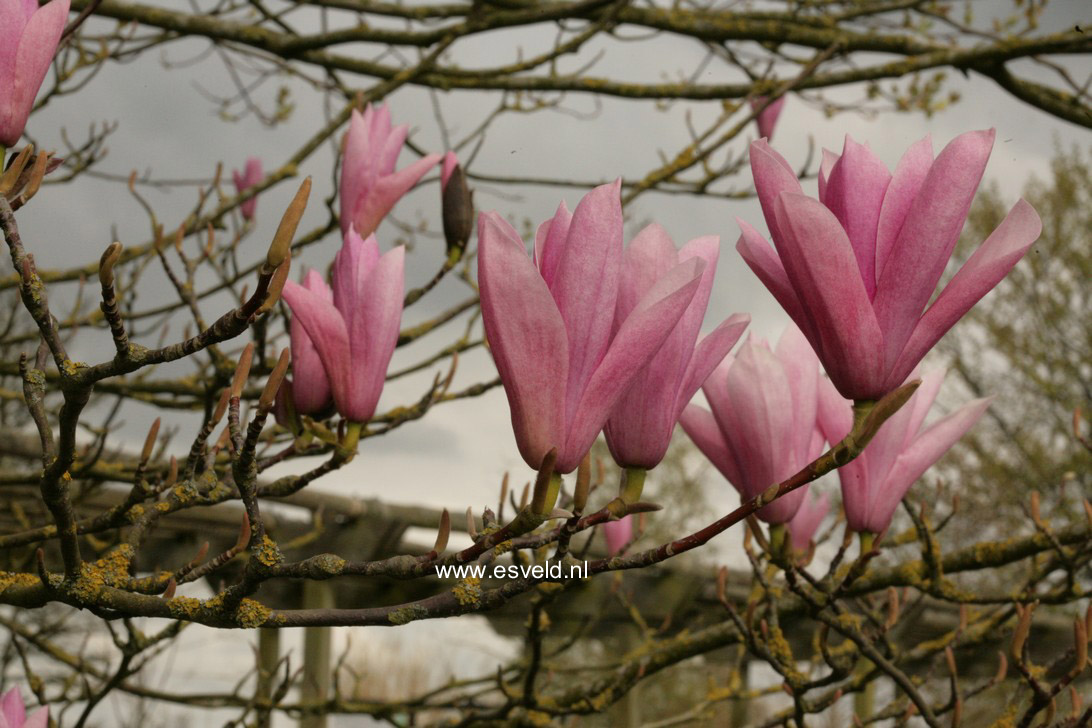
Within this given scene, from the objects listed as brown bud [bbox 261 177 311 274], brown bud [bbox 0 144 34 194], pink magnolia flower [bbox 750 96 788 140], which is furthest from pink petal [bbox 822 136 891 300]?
pink magnolia flower [bbox 750 96 788 140]

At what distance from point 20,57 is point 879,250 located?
0.60 m

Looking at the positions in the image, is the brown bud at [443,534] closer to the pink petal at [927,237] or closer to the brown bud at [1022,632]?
the pink petal at [927,237]

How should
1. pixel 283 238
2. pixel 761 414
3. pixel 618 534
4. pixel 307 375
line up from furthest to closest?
1. pixel 618 534
2. pixel 307 375
3. pixel 761 414
4. pixel 283 238

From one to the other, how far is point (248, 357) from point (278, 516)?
3281mm

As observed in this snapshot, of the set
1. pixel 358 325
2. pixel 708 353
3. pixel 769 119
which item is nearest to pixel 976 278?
pixel 708 353

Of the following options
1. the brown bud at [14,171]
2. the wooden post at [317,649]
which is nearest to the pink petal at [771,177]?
the brown bud at [14,171]

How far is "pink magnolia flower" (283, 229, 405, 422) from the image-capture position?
2.91 feet

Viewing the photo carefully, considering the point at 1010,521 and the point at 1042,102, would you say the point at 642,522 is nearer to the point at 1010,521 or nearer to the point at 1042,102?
the point at 1042,102

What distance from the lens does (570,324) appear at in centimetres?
61

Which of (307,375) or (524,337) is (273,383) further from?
(307,375)

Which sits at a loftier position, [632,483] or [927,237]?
[927,237]

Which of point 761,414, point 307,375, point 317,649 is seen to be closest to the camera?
point 761,414

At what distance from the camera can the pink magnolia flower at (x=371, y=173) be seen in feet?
3.90

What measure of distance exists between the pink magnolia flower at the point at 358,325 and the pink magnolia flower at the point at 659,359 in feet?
0.95
